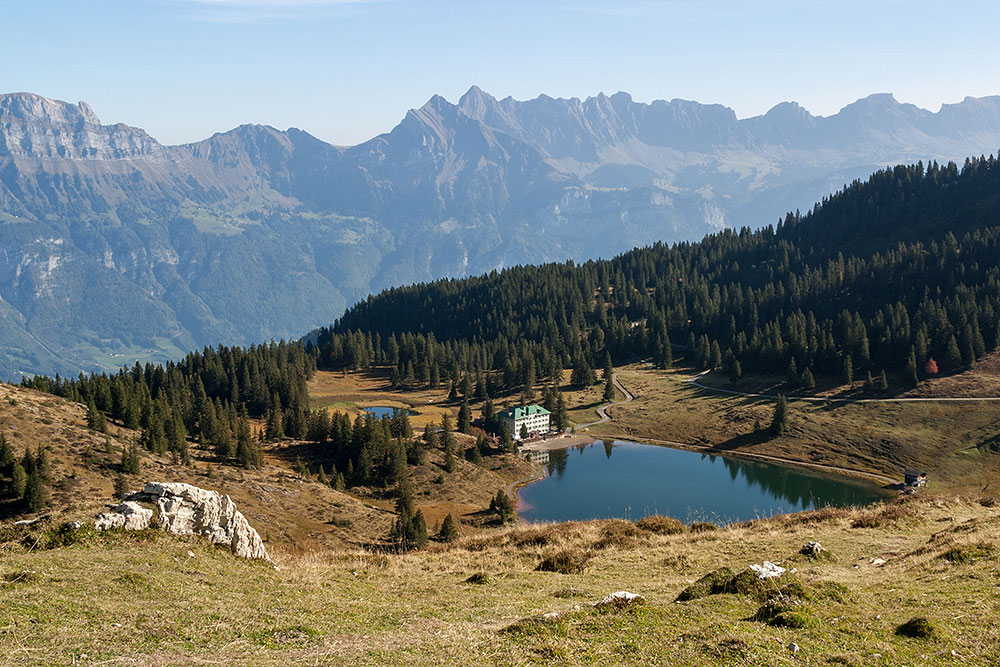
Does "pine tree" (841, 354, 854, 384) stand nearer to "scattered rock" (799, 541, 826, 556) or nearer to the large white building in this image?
the large white building

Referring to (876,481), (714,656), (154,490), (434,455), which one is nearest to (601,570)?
(714,656)

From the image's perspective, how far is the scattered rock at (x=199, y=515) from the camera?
117 ft

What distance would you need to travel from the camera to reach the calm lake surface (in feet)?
370

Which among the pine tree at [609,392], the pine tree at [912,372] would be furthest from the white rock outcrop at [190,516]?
the pine tree at [912,372]

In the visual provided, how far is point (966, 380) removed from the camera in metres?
150

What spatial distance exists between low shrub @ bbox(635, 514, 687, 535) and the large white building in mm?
105870

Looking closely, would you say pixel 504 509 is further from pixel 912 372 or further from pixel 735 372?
pixel 912 372

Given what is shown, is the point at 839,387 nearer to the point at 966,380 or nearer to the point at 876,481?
the point at 966,380

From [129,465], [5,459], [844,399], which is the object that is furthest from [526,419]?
[5,459]

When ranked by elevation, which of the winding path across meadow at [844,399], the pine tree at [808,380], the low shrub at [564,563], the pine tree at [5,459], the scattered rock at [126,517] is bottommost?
the winding path across meadow at [844,399]

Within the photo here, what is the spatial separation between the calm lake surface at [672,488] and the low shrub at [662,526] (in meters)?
55.2

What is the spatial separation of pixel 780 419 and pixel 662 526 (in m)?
107

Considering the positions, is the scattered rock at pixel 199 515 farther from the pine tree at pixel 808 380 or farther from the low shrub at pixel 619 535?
the pine tree at pixel 808 380

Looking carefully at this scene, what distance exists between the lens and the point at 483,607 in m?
29.2
